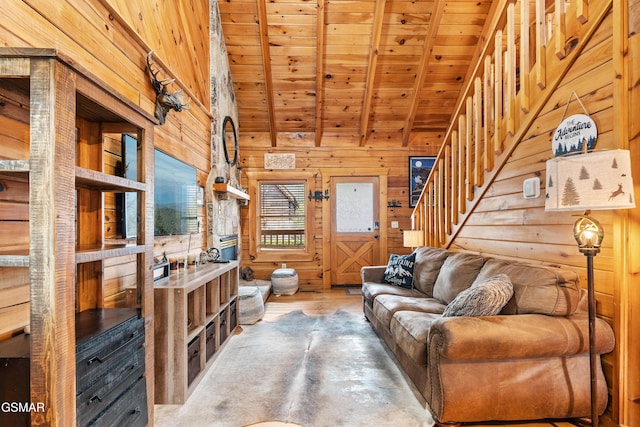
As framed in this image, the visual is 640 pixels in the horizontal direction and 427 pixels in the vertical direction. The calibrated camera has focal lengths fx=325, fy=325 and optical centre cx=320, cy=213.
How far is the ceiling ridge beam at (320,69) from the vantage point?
403 cm

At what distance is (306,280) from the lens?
227 inches

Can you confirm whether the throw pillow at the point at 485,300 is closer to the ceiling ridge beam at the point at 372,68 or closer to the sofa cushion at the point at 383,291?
the sofa cushion at the point at 383,291

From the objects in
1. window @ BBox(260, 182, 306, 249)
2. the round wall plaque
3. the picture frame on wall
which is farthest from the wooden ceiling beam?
the round wall plaque

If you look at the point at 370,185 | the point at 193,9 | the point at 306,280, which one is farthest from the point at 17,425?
the point at 370,185

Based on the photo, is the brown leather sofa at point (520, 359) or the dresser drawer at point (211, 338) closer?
the brown leather sofa at point (520, 359)

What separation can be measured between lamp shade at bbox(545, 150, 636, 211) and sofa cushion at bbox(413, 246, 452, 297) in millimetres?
1753

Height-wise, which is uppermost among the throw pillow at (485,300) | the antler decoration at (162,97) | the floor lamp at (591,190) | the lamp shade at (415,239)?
the antler decoration at (162,97)

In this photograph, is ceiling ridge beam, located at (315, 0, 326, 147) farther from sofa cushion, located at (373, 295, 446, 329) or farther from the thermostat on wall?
sofa cushion, located at (373, 295, 446, 329)

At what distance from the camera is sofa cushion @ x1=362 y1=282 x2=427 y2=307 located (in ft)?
10.6

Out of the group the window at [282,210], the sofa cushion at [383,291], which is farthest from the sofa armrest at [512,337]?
the window at [282,210]

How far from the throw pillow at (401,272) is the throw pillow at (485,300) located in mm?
1491

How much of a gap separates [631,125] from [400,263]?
235 centimetres

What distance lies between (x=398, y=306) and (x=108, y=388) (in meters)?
2.04

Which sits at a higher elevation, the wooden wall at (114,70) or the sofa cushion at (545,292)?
the wooden wall at (114,70)
